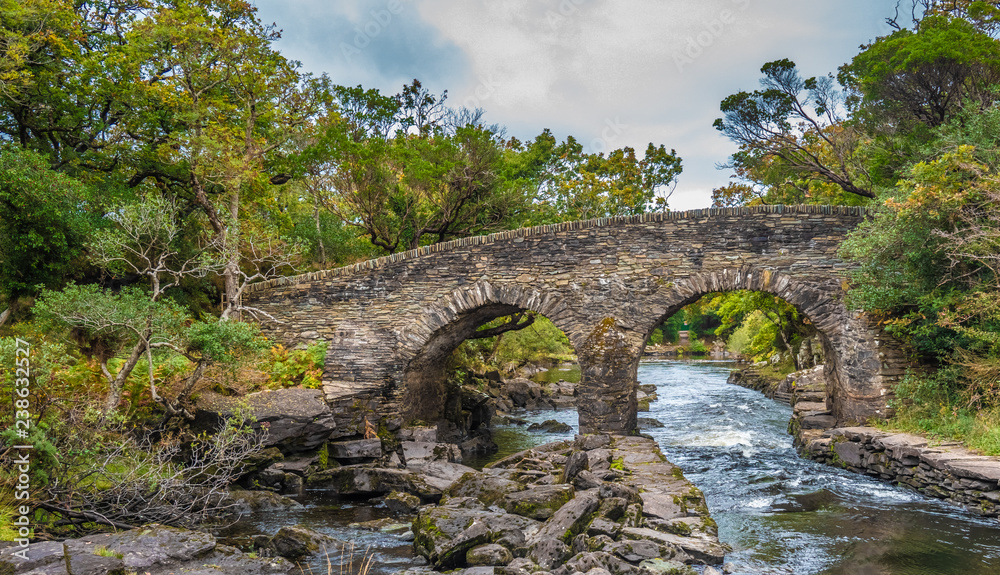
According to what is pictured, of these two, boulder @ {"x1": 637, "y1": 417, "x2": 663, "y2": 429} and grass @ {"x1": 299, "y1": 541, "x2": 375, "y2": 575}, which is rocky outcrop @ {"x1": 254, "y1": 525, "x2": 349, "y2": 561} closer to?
grass @ {"x1": 299, "y1": 541, "x2": 375, "y2": 575}

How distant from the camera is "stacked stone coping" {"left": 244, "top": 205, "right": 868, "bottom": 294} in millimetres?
11188

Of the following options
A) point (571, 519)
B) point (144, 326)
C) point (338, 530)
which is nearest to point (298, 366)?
point (144, 326)

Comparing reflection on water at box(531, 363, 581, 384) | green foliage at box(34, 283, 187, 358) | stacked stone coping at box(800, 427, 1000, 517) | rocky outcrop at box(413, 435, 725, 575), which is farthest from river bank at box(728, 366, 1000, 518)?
reflection on water at box(531, 363, 581, 384)

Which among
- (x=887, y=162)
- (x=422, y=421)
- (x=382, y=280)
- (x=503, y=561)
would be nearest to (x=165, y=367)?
(x=382, y=280)

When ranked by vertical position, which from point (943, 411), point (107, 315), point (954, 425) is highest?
point (107, 315)

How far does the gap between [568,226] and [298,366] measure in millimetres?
6844

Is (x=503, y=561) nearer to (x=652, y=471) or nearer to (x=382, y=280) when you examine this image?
(x=652, y=471)

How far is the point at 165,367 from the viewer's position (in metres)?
10.2

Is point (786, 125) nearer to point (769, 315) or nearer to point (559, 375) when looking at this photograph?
point (769, 315)

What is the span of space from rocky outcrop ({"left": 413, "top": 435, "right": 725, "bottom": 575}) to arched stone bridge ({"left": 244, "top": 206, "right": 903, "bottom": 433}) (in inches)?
141

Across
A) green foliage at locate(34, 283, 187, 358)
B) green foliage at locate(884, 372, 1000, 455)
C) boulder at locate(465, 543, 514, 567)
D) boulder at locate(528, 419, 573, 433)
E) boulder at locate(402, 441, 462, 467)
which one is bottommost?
boulder at locate(528, 419, 573, 433)

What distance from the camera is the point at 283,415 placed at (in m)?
10.1

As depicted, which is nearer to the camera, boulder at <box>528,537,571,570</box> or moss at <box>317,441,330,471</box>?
boulder at <box>528,537,571,570</box>

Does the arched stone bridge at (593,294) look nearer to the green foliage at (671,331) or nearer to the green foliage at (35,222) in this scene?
the green foliage at (35,222)
